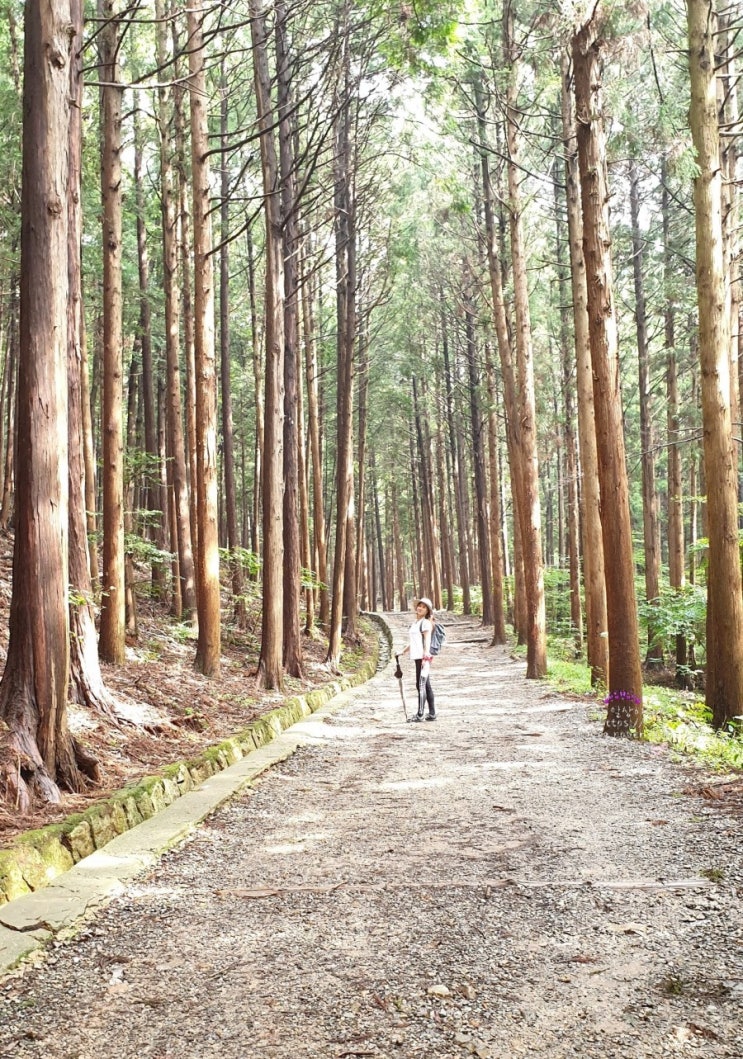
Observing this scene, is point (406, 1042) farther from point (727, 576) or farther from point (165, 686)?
point (165, 686)

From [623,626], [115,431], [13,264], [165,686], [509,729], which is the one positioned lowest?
[509,729]

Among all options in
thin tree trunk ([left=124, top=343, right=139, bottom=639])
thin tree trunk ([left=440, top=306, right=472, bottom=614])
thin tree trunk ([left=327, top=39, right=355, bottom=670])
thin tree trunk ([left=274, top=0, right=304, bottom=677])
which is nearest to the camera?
thin tree trunk ([left=124, top=343, right=139, bottom=639])

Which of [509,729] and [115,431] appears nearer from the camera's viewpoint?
[509,729]

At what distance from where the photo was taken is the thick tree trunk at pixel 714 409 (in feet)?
28.9

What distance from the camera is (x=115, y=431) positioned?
11055 mm

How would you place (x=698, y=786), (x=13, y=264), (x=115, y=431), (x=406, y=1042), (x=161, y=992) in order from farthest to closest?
(x=13, y=264) → (x=115, y=431) → (x=698, y=786) → (x=161, y=992) → (x=406, y=1042)

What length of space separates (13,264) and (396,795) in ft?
45.1

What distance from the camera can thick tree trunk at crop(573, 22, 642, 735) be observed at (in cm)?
885

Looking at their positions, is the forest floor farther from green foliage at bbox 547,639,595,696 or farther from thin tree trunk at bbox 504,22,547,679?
green foliage at bbox 547,639,595,696

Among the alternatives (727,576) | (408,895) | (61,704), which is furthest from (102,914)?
(727,576)

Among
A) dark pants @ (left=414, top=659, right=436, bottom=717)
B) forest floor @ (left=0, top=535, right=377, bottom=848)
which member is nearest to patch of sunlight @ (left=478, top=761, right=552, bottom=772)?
forest floor @ (left=0, top=535, right=377, bottom=848)

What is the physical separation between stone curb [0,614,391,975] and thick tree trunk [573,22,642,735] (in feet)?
12.5

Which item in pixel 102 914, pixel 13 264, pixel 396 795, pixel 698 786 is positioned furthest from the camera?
pixel 13 264

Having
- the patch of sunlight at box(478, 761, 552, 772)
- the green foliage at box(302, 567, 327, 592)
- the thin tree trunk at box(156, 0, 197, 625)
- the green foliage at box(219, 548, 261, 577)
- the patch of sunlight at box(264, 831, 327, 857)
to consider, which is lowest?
the patch of sunlight at box(478, 761, 552, 772)
